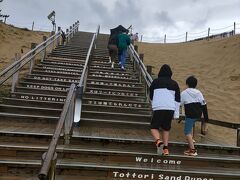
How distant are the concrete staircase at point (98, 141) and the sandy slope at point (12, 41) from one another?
26.2 ft

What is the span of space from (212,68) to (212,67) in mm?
189

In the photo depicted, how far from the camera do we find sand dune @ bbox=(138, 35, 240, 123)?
15.7 meters

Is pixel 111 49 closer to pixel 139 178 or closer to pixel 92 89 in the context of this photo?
pixel 92 89

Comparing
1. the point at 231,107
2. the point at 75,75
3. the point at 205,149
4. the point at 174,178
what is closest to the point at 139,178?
the point at 174,178

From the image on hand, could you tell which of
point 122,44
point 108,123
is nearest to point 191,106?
point 108,123

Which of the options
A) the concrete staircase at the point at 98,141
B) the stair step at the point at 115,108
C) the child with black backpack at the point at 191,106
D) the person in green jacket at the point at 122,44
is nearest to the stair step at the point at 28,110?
the concrete staircase at the point at 98,141

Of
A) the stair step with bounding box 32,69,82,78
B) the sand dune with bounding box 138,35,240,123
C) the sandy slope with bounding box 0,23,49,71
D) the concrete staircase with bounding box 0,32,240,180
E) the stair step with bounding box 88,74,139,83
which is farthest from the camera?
the sandy slope with bounding box 0,23,49,71

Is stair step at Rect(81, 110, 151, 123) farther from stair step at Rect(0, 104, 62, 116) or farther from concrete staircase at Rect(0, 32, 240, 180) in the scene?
stair step at Rect(0, 104, 62, 116)

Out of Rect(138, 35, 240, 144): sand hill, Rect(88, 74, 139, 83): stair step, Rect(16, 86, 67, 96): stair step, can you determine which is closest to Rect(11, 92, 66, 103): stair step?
Rect(16, 86, 67, 96): stair step

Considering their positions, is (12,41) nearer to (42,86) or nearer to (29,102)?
(42,86)

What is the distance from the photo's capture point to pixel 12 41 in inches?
1068

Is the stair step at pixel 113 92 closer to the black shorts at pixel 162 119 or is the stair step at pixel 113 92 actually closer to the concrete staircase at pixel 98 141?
the concrete staircase at pixel 98 141

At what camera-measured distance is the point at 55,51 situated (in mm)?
18500

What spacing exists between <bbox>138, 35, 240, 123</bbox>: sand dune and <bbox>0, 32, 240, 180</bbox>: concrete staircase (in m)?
4.28
